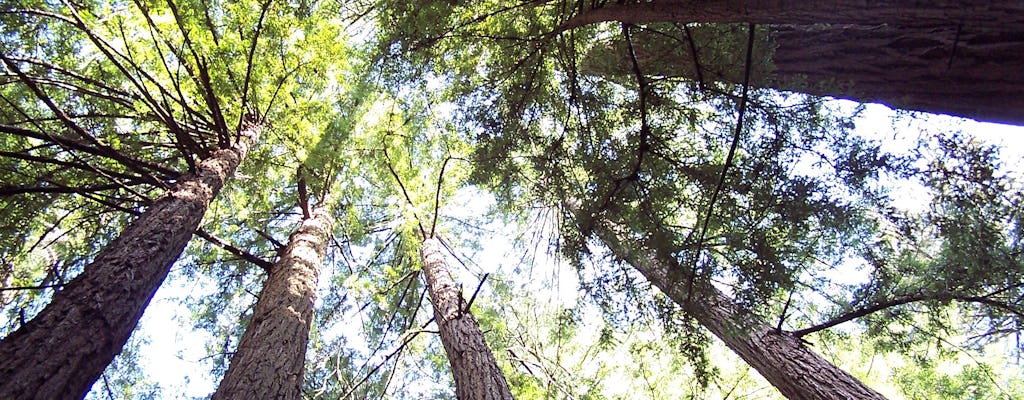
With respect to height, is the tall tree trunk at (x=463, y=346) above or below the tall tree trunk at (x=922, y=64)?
below

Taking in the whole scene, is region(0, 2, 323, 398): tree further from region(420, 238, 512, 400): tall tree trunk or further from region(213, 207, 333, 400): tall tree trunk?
region(420, 238, 512, 400): tall tree trunk

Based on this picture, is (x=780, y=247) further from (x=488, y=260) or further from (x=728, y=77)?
(x=488, y=260)

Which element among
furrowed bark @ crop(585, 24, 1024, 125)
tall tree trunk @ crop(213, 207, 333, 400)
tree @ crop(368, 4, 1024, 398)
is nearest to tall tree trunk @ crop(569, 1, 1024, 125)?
furrowed bark @ crop(585, 24, 1024, 125)

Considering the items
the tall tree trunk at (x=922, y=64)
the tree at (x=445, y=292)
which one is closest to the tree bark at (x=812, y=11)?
the tall tree trunk at (x=922, y=64)

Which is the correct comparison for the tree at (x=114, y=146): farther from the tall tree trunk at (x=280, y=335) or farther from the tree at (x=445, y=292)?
the tree at (x=445, y=292)

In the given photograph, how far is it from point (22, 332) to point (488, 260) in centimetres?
559

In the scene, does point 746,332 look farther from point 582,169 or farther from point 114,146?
point 114,146

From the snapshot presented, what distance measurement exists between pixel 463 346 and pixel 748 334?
1.97 meters

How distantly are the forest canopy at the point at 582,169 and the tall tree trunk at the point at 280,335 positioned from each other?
18 millimetres

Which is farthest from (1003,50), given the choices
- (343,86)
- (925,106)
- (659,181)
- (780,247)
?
(343,86)

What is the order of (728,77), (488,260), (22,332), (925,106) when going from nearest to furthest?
(22,332) < (728,77) < (925,106) < (488,260)

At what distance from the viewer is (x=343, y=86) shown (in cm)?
513

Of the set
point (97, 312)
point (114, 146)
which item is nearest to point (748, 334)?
point (97, 312)

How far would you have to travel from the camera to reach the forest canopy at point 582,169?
2713 millimetres
